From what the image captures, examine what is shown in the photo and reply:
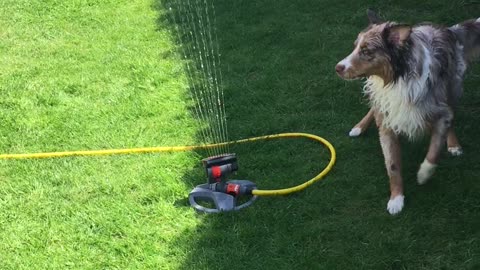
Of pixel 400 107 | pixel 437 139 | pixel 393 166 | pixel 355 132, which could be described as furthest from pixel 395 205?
pixel 355 132

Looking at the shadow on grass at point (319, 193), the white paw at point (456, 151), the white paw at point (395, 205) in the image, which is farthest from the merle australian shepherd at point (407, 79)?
the white paw at point (456, 151)

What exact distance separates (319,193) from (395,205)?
509 mm

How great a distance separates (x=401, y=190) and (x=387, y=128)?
1.30 feet

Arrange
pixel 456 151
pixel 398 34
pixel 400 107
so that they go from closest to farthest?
pixel 398 34 → pixel 400 107 → pixel 456 151

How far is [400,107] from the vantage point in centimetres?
342

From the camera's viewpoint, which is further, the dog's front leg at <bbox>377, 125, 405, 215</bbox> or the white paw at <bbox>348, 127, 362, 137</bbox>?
the white paw at <bbox>348, 127, 362, 137</bbox>

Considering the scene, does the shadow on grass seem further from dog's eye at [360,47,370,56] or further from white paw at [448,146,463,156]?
dog's eye at [360,47,370,56]

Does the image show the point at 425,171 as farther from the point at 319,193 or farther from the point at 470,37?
the point at 470,37

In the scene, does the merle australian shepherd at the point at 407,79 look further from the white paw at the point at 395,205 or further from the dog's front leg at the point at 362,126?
the dog's front leg at the point at 362,126

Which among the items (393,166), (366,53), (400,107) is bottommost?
(393,166)

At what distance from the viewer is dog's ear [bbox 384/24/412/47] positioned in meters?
3.15

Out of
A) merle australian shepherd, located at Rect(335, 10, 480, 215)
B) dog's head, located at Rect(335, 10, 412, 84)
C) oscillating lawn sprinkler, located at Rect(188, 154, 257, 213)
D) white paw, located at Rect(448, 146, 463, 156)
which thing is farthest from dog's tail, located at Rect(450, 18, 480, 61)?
oscillating lawn sprinkler, located at Rect(188, 154, 257, 213)

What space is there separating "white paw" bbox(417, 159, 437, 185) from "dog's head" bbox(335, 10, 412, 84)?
59 centimetres

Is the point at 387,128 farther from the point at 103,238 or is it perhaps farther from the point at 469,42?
the point at 103,238
